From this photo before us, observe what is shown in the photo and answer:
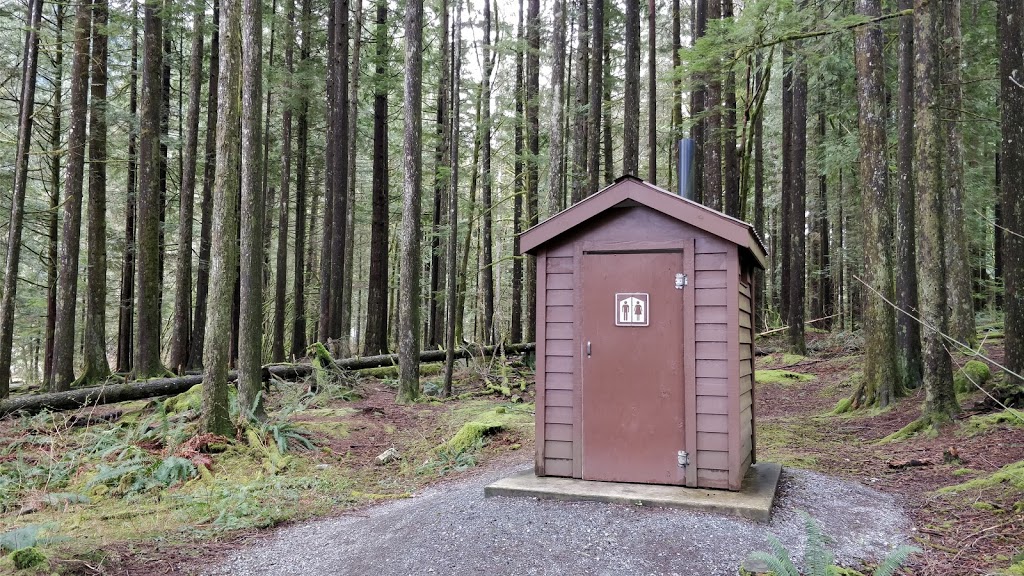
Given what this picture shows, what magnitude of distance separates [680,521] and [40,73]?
17.5 metres

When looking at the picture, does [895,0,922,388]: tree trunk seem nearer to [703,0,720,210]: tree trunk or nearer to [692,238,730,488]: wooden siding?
[703,0,720,210]: tree trunk

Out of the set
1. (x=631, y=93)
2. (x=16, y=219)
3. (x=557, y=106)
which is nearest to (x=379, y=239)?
(x=557, y=106)

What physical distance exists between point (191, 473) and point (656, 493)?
16.5 feet

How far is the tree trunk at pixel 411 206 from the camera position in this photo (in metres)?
11.2

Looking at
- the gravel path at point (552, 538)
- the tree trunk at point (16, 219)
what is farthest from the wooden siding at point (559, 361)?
the tree trunk at point (16, 219)

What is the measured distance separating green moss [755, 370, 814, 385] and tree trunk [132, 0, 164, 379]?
12.7 m

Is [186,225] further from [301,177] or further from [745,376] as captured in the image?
[745,376]

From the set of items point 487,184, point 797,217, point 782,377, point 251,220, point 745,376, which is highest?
point 487,184

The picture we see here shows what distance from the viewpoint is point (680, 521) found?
179 inches

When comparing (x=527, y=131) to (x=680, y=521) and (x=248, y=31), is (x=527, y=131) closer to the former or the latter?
(x=248, y=31)

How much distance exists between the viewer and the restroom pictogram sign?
216 inches

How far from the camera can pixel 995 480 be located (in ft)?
17.7

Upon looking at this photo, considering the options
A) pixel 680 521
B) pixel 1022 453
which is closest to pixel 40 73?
pixel 680 521

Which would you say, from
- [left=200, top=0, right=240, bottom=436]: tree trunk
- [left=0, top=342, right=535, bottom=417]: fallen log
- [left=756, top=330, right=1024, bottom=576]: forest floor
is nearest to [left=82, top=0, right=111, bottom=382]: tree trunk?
[left=0, top=342, right=535, bottom=417]: fallen log
